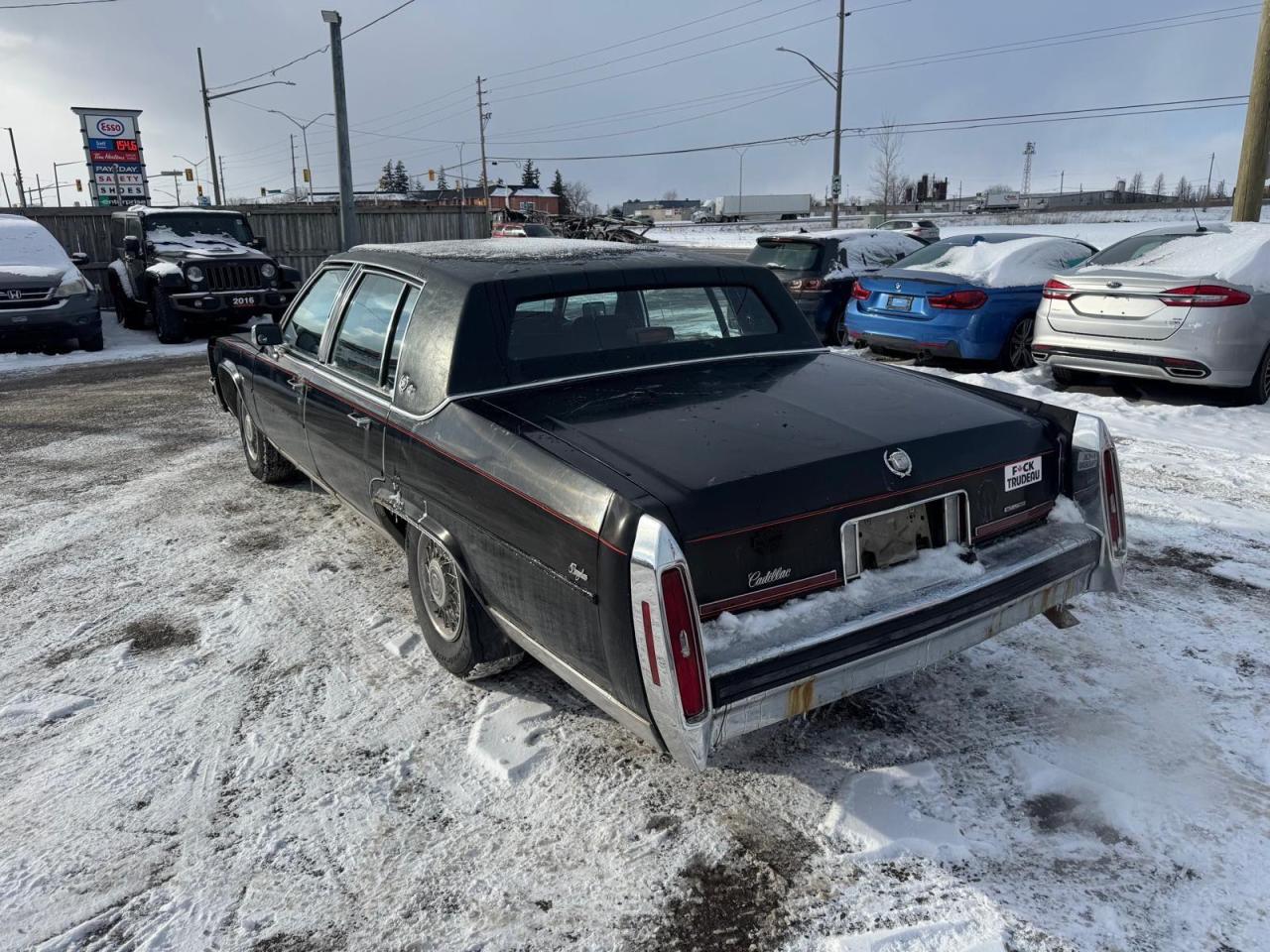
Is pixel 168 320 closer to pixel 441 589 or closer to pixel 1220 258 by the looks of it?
pixel 441 589

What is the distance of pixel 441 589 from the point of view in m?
3.59

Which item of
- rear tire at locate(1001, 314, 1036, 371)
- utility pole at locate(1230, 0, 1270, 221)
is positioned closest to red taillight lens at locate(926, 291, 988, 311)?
rear tire at locate(1001, 314, 1036, 371)

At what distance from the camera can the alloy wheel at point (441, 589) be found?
3.48 metres

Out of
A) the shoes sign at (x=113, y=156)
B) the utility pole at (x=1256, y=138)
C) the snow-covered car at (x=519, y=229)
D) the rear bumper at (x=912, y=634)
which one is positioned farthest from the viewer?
the snow-covered car at (x=519, y=229)

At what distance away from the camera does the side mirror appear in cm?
508

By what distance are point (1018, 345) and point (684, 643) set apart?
8.17 metres

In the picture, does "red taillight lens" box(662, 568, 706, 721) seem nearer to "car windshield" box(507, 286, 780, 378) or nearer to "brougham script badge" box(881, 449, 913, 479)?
"brougham script badge" box(881, 449, 913, 479)

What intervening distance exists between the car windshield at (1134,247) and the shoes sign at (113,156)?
72.9ft

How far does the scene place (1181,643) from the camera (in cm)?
381

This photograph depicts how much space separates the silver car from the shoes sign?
22256 millimetres

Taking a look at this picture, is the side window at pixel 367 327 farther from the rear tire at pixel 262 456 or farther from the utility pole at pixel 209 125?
the utility pole at pixel 209 125

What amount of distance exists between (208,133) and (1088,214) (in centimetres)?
4608

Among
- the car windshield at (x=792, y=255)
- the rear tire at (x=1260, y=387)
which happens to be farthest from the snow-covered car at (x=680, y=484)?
the car windshield at (x=792, y=255)

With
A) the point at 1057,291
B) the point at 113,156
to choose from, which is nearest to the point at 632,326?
the point at 1057,291
